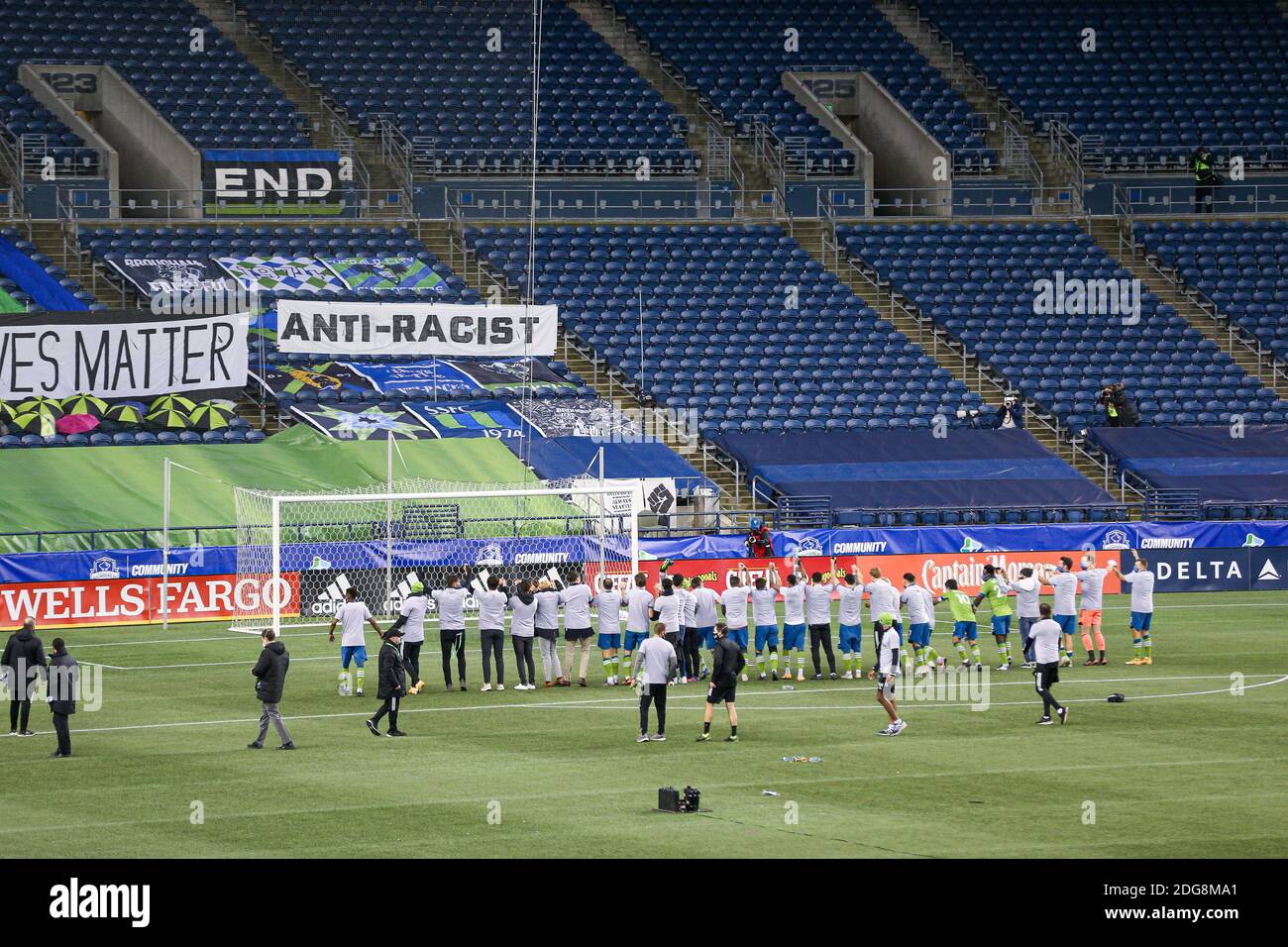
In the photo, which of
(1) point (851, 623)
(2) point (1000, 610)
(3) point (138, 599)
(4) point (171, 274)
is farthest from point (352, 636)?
(4) point (171, 274)

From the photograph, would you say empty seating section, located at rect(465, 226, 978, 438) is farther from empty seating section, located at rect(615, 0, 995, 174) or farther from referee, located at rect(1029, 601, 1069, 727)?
referee, located at rect(1029, 601, 1069, 727)

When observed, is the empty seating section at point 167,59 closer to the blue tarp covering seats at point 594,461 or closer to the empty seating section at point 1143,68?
the blue tarp covering seats at point 594,461

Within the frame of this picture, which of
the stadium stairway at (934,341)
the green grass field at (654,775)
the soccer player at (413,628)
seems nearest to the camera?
the green grass field at (654,775)

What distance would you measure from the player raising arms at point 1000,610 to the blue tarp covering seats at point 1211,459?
17.5m

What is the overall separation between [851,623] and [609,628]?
4199 mm

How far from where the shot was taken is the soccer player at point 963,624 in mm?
32500

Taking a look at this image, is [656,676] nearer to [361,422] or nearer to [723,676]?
[723,676]

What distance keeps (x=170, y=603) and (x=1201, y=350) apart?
3192 cm

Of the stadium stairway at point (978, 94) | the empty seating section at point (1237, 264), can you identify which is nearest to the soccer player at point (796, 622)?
the empty seating section at point (1237, 264)

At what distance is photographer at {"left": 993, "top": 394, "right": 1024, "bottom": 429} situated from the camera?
175 feet

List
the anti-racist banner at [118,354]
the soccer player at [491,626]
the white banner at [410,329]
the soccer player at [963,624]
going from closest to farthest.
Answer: the soccer player at [491,626] < the soccer player at [963,624] < the anti-racist banner at [118,354] < the white banner at [410,329]

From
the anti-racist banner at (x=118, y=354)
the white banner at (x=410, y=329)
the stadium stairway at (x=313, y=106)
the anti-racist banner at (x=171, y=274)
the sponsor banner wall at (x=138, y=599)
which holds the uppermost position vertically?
the stadium stairway at (x=313, y=106)

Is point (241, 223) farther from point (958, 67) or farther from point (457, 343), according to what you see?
point (958, 67)

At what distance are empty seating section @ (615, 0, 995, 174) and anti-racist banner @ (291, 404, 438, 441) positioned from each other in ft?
59.3
